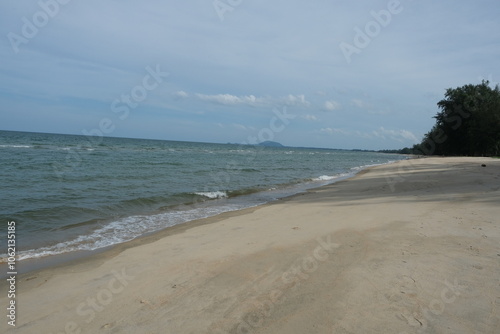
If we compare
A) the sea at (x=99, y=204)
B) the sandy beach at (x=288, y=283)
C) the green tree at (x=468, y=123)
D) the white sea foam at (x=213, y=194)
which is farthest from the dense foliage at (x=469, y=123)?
the sandy beach at (x=288, y=283)

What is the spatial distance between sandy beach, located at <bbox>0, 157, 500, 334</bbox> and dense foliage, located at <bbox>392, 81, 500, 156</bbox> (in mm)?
53682

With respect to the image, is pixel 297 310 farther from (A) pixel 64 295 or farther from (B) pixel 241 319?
(A) pixel 64 295

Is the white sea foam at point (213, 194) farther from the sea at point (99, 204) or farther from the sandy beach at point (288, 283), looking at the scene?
the sandy beach at point (288, 283)

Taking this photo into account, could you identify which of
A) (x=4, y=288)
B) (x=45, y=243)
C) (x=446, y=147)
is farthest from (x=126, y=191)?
(x=446, y=147)

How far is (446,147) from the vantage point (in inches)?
2411

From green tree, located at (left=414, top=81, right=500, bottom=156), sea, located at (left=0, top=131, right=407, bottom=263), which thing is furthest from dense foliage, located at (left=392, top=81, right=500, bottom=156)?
sea, located at (left=0, top=131, right=407, bottom=263)

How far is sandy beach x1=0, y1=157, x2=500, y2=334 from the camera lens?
129 inches

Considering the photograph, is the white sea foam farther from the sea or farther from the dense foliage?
the dense foliage

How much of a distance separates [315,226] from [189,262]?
329 centimetres

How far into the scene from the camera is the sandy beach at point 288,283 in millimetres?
3268

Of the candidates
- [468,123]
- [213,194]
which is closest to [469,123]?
[468,123]

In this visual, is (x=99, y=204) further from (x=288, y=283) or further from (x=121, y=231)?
(x=288, y=283)

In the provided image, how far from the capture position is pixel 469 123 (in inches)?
2117

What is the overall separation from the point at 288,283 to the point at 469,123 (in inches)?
2458
